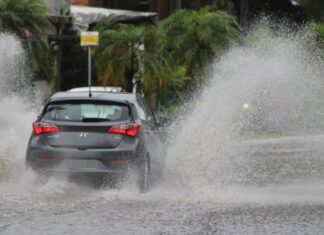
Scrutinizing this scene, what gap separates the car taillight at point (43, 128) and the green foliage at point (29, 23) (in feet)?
54.3

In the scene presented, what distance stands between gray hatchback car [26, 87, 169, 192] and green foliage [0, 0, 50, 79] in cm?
1655

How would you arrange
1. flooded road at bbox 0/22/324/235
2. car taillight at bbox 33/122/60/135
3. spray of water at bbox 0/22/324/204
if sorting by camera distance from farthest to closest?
1. spray of water at bbox 0/22/324/204
2. car taillight at bbox 33/122/60/135
3. flooded road at bbox 0/22/324/235

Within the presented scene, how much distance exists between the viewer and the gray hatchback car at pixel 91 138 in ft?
45.6

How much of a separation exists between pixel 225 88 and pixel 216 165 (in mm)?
6743

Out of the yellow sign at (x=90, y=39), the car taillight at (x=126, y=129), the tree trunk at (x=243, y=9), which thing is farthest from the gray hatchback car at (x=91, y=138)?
the tree trunk at (x=243, y=9)

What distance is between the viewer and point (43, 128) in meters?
14.2

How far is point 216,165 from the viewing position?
17.6 metres

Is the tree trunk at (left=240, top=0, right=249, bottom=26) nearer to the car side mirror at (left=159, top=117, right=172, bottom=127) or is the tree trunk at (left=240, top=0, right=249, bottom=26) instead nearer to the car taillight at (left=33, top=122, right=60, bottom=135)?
the car side mirror at (left=159, top=117, right=172, bottom=127)

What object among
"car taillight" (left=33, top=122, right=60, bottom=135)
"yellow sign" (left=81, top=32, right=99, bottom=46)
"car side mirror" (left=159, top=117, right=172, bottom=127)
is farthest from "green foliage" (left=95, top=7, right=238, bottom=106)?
"car taillight" (left=33, top=122, right=60, bottom=135)

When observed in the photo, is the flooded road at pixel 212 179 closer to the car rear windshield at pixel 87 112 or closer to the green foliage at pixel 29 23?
the green foliage at pixel 29 23

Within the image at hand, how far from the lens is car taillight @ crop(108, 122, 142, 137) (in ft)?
46.2

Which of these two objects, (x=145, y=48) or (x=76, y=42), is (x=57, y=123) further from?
(x=76, y=42)

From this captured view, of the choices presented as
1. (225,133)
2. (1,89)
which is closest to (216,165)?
(225,133)

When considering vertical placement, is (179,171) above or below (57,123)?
below
